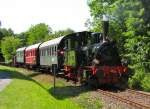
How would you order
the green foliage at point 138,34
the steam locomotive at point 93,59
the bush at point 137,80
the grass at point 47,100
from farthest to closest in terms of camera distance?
the bush at point 137,80 → the green foliage at point 138,34 → the steam locomotive at point 93,59 → the grass at point 47,100

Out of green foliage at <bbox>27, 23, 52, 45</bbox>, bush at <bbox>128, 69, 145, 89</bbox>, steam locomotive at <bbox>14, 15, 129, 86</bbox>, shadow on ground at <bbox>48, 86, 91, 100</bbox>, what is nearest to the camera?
shadow on ground at <bbox>48, 86, 91, 100</bbox>

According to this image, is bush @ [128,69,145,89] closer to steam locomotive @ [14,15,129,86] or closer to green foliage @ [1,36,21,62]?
steam locomotive @ [14,15,129,86]

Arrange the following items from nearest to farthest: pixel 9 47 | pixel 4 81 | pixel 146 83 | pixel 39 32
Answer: pixel 146 83, pixel 4 81, pixel 9 47, pixel 39 32

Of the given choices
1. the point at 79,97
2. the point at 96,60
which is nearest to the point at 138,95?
the point at 79,97

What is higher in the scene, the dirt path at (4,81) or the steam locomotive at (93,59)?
the steam locomotive at (93,59)

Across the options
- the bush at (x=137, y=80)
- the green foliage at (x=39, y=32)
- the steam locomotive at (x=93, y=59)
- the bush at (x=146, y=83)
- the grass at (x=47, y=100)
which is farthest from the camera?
the green foliage at (x=39, y=32)

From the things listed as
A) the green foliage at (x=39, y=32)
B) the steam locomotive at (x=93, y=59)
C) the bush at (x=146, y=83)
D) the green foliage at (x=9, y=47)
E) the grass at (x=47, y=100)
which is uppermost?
the green foliage at (x=39, y=32)

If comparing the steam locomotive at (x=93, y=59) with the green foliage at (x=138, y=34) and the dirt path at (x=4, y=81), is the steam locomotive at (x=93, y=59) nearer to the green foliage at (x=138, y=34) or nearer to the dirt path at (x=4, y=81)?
the green foliage at (x=138, y=34)

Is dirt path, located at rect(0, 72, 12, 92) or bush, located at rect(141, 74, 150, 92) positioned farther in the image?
dirt path, located at rect(0, 72, 12, 92)

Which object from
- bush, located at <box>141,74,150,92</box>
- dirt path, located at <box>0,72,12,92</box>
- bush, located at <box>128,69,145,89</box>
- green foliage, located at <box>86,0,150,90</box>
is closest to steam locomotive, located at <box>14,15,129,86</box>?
bush, located at <box>128,69,145,89</box>

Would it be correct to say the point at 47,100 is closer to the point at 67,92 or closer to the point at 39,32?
the point at 67,92

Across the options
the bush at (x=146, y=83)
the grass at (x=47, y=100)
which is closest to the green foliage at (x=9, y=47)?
the bush at (x=146, y=83)

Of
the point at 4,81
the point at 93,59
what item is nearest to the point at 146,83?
the point at 93,59

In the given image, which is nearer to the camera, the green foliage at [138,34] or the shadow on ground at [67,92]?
the shadow on ground at [67,92]
